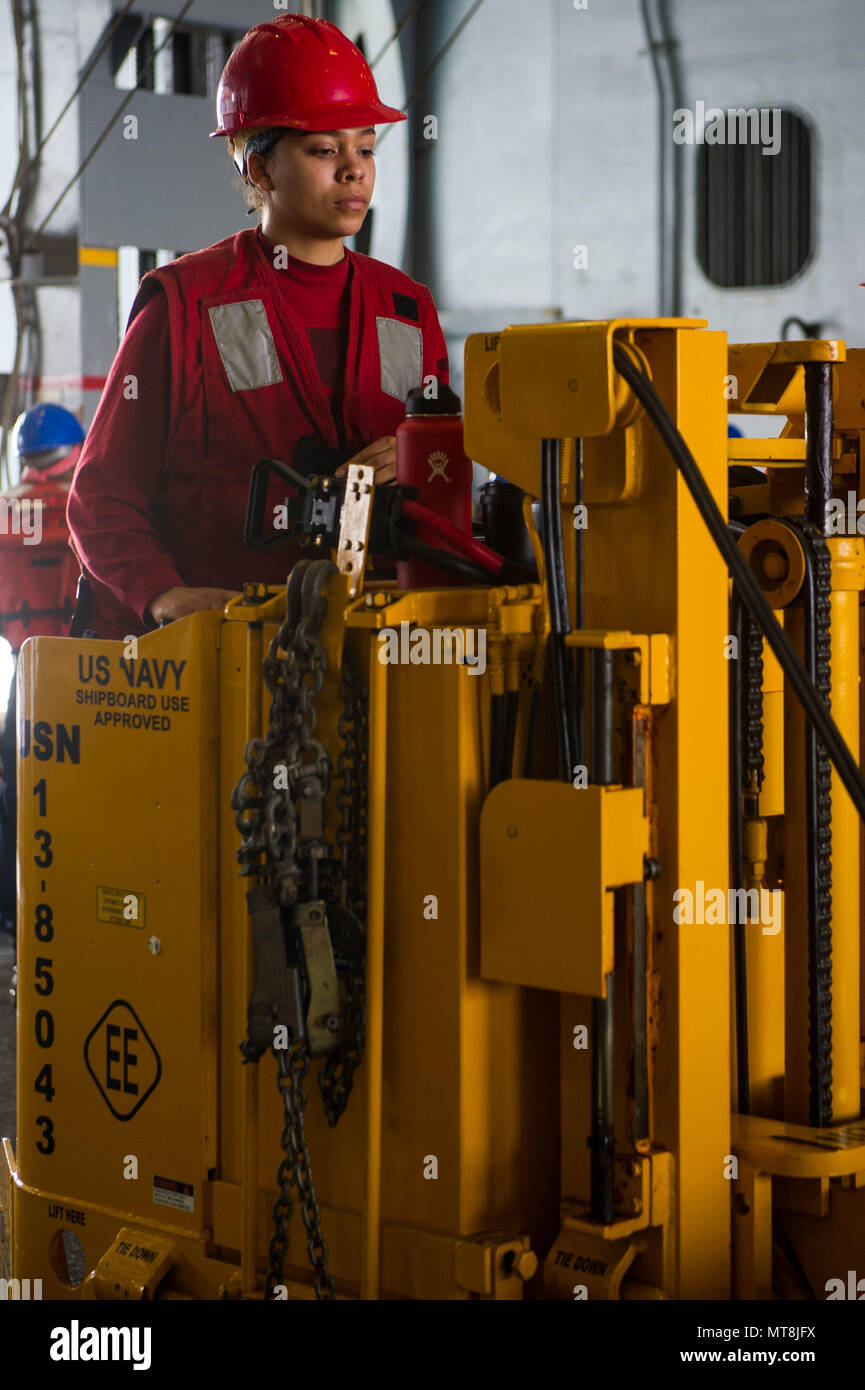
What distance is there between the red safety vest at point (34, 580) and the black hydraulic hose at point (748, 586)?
469 centimetres

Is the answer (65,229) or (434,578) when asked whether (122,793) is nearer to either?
(434,578)

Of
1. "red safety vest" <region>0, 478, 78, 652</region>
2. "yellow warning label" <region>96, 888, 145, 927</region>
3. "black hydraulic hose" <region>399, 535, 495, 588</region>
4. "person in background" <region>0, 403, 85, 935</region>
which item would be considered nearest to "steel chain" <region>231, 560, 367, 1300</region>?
"black hydraulic hose" <region>399, 535, 495, 588</region>

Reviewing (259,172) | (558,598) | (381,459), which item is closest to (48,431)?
(259,172)

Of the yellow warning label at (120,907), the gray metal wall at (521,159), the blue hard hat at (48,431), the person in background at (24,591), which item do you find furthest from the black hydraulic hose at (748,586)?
the gray metal wall at (521,159)

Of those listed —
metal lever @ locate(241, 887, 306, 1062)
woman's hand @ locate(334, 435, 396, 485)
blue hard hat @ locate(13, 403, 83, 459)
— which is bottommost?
metal lever @ locate(241, 887, 306, 1062)

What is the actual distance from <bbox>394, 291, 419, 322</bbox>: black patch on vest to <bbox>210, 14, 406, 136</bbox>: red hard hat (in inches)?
14.5

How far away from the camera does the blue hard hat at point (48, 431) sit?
8.47 metres

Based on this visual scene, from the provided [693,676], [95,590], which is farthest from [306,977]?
[95,590]

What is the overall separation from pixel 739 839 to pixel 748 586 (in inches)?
22.0

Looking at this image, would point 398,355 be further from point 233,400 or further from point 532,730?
point 532,730

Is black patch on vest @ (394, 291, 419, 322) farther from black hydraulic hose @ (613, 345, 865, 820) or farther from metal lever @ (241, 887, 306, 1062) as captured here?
metal lever @ (241, 887, 306, 1062)

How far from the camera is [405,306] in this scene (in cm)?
345

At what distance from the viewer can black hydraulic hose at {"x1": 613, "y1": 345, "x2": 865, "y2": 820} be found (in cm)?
205

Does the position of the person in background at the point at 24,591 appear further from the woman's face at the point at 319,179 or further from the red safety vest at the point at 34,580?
the woman's face at the point at 319,179
